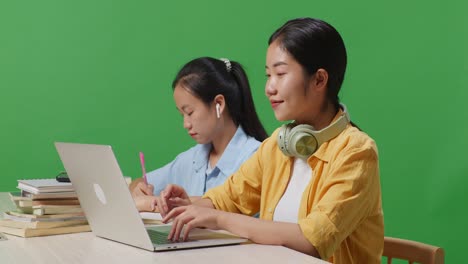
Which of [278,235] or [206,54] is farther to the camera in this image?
[206,54]

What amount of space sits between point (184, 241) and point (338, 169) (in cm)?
35

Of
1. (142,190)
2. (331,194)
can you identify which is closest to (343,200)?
(331,194)

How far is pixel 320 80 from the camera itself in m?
1.76

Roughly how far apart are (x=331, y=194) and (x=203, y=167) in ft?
3.26

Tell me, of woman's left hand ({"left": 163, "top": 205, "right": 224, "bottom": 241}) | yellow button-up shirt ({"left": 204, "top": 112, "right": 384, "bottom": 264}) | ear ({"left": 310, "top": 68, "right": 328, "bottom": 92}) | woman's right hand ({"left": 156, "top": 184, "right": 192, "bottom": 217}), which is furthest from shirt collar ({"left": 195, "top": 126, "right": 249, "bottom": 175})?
woman's left hand ({"left": 163, "top": 205, "right": 224, "bottom": 241})

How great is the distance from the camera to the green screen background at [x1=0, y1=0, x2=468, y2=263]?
3.01 metres

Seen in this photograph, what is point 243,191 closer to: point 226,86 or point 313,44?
point 313,44

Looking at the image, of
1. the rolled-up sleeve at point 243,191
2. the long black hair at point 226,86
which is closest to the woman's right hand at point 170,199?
the rolled-up sleeve at point 243,191

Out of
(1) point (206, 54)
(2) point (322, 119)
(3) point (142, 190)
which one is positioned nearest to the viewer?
(2) point (322, 119)

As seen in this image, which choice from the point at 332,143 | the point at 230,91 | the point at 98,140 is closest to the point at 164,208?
the point at 332,143

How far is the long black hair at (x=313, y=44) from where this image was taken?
173 centimetres

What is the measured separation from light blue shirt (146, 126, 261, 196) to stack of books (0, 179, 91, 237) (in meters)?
0.73

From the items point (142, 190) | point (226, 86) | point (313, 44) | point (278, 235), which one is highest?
point (226, 86)

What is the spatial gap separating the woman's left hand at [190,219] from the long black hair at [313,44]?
41 centimetres
